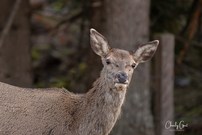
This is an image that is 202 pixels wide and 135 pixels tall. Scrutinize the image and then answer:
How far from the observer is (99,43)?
8250 millimetres

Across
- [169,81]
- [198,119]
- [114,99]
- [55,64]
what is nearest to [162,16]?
[198,119]

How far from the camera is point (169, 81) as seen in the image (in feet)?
33.7

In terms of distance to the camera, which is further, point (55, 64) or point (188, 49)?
point (55, 64)

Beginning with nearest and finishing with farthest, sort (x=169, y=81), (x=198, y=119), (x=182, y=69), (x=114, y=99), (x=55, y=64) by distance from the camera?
1. (x=114, y=99)
2. (x=169, y=81)
3. (x=198, y=119)
4. (x=182, y=69)
5. (x=55, y=64)

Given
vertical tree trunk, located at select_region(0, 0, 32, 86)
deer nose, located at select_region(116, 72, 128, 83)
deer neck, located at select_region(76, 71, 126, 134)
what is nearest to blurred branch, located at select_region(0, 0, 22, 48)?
vertical tree trunk, located at select_region(0, 0, 32, 86)

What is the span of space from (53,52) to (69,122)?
29.5 feet

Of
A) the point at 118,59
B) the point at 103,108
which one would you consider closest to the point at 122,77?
the point at 118,59

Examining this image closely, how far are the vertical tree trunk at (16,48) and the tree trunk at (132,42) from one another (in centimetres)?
202

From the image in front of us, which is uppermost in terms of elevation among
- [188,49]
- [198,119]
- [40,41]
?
[188,49]

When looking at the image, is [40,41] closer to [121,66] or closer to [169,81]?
[169,81]

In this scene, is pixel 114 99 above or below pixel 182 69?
above

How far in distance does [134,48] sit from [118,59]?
3103 millimetres

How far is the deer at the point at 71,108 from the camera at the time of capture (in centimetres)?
775
